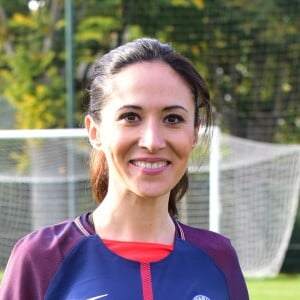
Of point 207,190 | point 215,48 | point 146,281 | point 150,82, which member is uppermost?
point 150,82

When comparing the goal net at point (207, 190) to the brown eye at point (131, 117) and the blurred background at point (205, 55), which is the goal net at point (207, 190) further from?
the brown eye at point (131, 117)

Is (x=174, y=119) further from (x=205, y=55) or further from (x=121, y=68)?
(x=205, y=55)

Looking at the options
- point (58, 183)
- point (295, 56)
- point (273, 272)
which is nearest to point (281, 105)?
point (295, 56)

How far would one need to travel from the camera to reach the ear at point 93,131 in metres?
1.76

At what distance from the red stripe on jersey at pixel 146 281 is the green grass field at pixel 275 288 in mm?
6153

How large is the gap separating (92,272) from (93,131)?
0.30 metres

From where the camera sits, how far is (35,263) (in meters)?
1.65

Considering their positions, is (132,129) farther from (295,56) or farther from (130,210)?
(295,56)

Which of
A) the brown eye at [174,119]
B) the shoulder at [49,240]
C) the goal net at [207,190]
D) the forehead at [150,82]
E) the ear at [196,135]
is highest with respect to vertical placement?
the forehead at [150,82]

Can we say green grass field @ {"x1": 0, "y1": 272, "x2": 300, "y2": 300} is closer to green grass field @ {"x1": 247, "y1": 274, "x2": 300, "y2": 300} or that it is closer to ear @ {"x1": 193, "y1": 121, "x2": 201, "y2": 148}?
green grass field @ {"x1": 247, "y1": 274, "x2": 300, "y2": 300}

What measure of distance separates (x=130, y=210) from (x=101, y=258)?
11cm

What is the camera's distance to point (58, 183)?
8.64m

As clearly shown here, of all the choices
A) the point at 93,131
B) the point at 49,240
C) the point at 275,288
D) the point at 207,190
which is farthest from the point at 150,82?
the point at 275,288

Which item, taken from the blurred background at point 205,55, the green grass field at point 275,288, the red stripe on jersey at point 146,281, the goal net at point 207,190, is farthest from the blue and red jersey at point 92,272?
the blurred background at point 205,55
